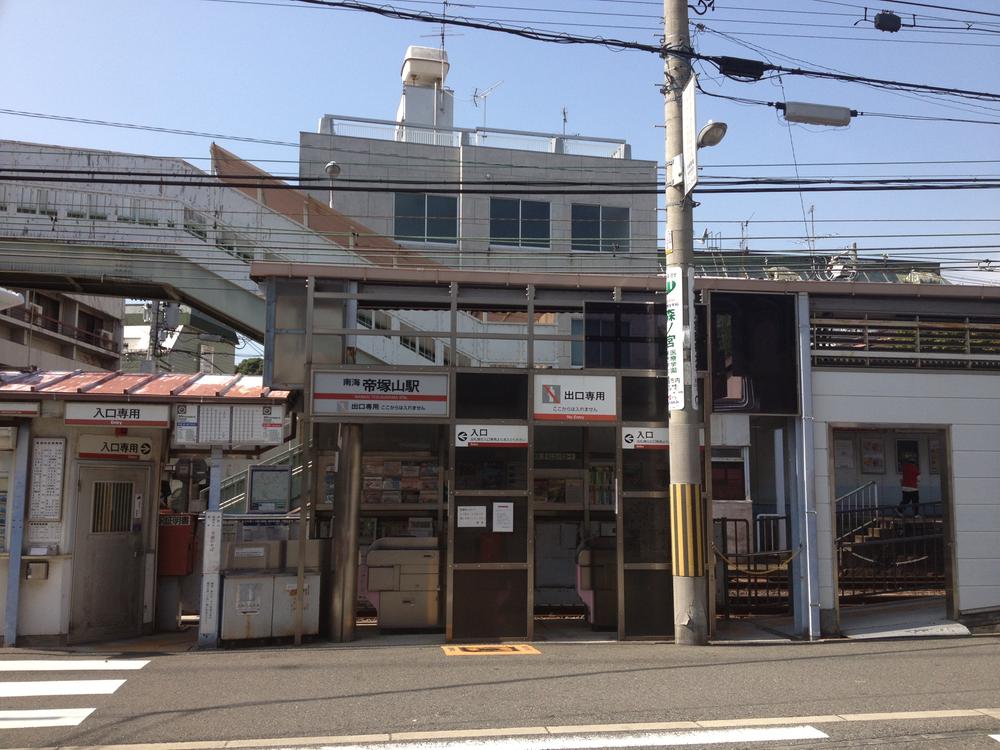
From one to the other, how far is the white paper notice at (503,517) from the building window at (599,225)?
62.8 ft

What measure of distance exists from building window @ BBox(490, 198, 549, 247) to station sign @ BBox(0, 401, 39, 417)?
1971 cm

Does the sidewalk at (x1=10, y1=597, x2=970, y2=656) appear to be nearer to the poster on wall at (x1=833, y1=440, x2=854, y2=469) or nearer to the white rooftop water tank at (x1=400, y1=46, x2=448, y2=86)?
the poster on wall at (x1=833, y1=440, x2=854, y2=469)

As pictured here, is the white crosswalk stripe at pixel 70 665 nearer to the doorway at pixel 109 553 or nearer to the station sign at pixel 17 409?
the doorway at pixel 109 553

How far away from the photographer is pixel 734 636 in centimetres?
1133

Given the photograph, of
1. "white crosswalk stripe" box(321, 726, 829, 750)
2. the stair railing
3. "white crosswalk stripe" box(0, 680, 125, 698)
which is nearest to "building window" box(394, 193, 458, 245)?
the stair railing

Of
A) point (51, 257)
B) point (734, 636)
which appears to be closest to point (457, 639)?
point (734, 636)

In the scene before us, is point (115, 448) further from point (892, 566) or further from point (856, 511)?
point (892, 566)

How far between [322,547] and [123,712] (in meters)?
4.19

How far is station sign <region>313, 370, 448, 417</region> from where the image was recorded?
11.1 meters

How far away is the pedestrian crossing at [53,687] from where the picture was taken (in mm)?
6914

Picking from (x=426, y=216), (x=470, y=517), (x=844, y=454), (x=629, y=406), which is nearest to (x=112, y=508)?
(x=470, y=517)

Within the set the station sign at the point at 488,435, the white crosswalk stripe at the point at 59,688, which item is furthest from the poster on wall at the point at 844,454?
the white crosswalk stripe at the point at 59,688

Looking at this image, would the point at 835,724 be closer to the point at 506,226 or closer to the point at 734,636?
the point at 734,636

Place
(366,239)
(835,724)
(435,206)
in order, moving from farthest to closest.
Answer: (435,206), (366,239), (835,724)
